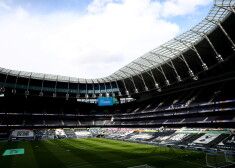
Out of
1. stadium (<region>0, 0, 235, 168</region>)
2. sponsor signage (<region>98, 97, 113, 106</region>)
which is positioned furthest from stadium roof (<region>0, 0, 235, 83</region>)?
sponsor signage (<region>98, 97, 113, 106</region>)

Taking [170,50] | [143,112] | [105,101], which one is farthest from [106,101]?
[170,50]

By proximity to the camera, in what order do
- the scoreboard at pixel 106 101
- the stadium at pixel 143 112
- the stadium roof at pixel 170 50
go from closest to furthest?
the stadium at pixel 143 112 < the stadium roof at pixel 170 50 < the scoreboard at pixel 106 101

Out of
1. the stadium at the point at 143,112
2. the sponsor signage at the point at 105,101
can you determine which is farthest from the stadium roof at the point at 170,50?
the sponsor signage at the point at 105,101

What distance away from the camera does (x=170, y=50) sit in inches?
1692

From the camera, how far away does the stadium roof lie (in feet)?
101

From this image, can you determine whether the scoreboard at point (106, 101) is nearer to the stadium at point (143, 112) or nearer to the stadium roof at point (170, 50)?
the stadium at point (143, 112)

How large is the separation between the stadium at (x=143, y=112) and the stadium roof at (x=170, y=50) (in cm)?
20

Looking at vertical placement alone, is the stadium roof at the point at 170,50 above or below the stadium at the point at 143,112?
above

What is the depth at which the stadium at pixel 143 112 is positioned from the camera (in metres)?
26.7

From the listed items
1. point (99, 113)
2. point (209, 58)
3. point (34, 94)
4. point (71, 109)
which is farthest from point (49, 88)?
→ point (209, 58)

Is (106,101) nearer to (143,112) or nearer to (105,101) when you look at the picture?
(105,101)

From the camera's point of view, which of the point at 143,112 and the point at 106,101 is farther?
the point at 106,101

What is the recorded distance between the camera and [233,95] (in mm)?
41156

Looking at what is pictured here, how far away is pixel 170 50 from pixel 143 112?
29746mm
